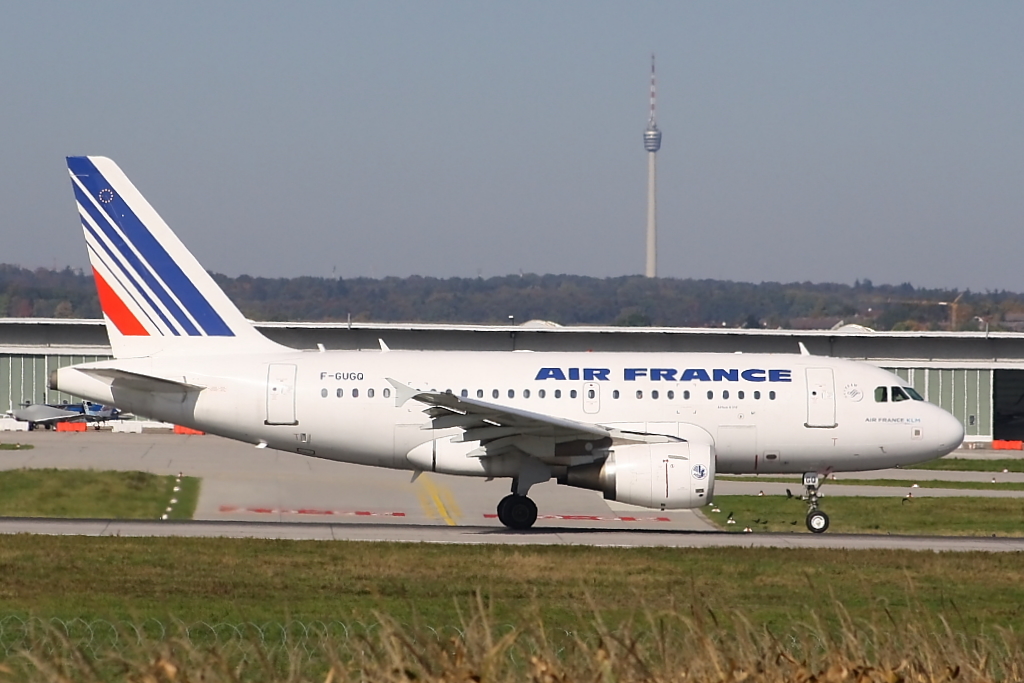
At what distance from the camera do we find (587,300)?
541 feet

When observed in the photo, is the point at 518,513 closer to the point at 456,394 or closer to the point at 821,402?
the point at 456,394

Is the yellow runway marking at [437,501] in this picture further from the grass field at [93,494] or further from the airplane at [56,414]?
the airplane at [56,414]

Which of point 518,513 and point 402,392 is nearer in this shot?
point 402,392

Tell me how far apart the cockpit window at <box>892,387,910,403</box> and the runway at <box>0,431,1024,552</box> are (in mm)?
3002

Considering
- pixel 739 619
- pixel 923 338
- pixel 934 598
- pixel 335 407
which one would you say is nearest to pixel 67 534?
pixel 335 407

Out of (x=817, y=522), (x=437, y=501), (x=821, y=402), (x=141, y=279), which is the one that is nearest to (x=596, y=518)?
(x=437, y=501)

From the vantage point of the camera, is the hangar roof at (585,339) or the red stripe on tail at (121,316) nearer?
the red stripe on tail at (121,316)

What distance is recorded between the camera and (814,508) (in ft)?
87.3

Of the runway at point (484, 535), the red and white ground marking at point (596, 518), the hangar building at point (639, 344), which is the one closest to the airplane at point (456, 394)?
the runway at point (484, 535)

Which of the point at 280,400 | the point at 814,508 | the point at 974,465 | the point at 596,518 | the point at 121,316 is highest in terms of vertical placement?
the point at 121,316

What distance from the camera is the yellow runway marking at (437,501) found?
30.2 metres

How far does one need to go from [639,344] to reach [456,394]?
36.0m

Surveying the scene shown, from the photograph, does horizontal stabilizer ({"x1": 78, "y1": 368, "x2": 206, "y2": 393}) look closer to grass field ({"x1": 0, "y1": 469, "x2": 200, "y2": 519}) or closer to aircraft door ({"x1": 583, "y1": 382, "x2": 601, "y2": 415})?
grass field ({"x1": 0, "y1": 469, "x2": 200, "y2": 519})

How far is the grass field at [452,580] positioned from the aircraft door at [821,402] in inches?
172
